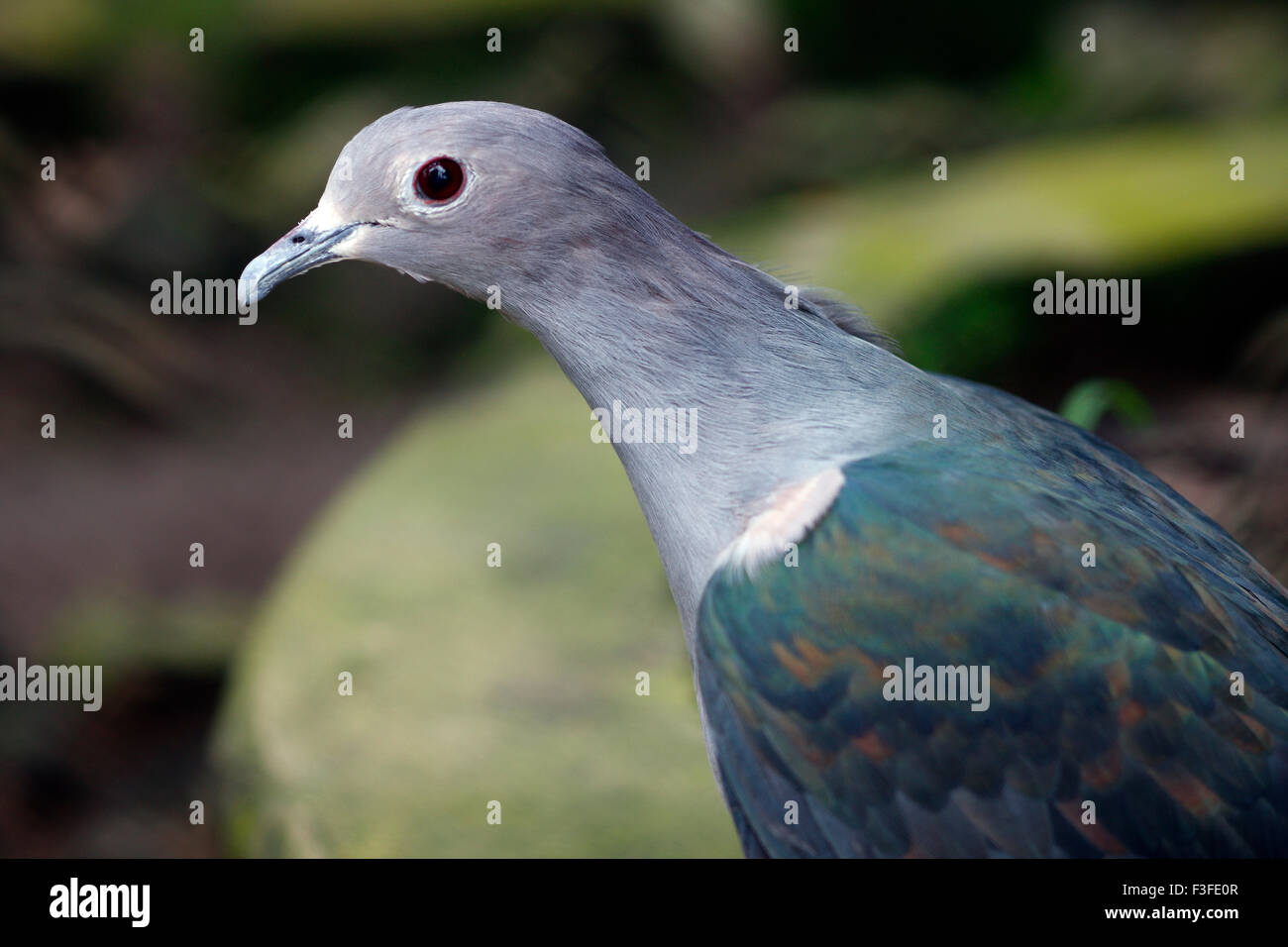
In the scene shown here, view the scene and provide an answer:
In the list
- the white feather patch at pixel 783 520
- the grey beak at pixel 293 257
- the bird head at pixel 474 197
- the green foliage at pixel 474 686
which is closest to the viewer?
the white feather patch at pixel 783 520

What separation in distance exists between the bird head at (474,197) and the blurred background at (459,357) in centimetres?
161

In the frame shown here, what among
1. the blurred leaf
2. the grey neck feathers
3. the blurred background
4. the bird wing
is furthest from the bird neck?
the blurred background

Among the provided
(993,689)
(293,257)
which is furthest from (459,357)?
(993,689)

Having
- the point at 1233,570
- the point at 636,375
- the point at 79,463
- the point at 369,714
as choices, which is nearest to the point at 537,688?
the point at 369,714

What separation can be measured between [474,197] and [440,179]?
8 cm

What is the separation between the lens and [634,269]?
260 centimetres

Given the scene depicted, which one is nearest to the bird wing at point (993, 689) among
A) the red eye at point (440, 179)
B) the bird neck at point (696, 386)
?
the bird neck at point (696, 386)

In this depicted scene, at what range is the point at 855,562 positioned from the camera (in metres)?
2.39

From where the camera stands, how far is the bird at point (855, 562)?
7.66 feet

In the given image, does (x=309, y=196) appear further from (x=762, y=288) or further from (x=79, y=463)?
(x=762, y=288)

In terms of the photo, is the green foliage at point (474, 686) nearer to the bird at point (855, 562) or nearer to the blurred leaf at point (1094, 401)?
the bird at point (855, 562)

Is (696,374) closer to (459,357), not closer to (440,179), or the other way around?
(440,179)

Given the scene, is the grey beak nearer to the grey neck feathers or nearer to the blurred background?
the grey neck feathers

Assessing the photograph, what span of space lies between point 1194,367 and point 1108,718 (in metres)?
3.55
